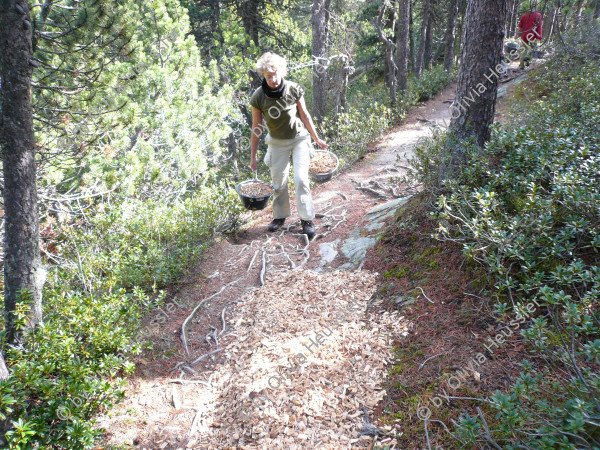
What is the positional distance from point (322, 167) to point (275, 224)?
1.32 meters

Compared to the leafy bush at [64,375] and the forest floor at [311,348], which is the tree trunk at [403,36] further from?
the leafy bush at [64,375]

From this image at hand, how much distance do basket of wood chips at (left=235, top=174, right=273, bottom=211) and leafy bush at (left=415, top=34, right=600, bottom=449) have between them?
2.26 metres

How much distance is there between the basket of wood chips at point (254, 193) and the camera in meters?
5.28

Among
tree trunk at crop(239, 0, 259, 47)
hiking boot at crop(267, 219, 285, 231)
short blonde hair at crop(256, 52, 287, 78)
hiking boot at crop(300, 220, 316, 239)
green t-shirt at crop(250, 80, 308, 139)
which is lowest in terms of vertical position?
hiking boot at crop(267, 219, 285, 231)

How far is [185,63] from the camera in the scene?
26.6 ft

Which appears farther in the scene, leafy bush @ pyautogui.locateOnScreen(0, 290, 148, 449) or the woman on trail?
the woman on trail

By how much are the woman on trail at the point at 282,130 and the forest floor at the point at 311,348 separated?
867mm

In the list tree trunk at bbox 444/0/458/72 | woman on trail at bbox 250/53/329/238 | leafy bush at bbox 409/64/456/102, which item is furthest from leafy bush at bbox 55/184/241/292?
tree trunk at bbox 444/0/458/72

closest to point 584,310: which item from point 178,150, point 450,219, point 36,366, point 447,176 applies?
point 450,219

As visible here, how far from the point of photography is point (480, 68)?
3762 mm

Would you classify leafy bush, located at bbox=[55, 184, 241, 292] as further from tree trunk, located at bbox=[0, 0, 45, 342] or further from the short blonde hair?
the short blonde hair

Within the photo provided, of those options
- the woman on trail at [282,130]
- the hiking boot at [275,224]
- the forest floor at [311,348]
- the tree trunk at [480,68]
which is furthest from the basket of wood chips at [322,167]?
the tree trunk at [480,68]

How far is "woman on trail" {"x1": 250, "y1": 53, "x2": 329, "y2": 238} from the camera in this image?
436 cm

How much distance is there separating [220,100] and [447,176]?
21.6 feet
